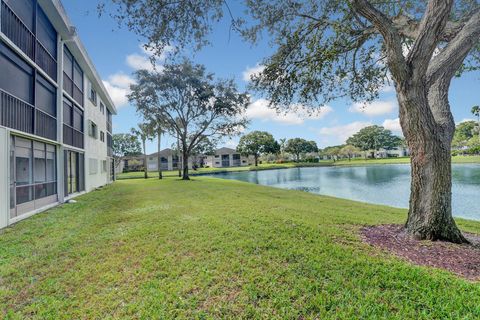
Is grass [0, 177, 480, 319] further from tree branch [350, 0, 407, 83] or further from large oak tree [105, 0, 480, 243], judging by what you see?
tree branch [350, 0, 407, 83]

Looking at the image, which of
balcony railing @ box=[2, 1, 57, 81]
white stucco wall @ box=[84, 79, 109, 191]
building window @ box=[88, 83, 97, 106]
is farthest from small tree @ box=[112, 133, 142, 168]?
balcony railing @ box=[2, 1, 57, 81]

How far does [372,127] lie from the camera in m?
83.9

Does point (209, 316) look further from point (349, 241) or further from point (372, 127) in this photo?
point (372, 127)

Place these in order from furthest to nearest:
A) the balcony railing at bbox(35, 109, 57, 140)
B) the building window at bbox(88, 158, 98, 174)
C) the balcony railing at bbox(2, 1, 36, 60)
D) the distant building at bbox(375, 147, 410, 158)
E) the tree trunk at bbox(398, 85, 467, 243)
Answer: the distant building at bbox(375, 147, 410, 158), the building window at bbox(88, 158, 98, 174), the balcony railing at bbox(35, 109, 57, 140), the balcony railing at bbox(2, 1, 36, 60), the tree trunk at bbox(398, 85, 467, 243)

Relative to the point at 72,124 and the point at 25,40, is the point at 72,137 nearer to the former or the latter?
the point at 72,124

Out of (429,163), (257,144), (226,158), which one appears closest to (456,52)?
(429,163)

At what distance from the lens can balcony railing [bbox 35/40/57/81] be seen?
9211 mm

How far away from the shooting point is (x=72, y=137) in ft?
41.8

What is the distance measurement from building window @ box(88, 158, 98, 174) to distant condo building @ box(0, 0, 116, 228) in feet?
3.30

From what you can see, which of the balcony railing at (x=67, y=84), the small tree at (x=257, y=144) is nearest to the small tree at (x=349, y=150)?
the small tree at (x=257, y=144)

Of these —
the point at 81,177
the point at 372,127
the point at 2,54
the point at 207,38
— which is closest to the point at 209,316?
the point at 207,38

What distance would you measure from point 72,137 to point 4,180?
681cm

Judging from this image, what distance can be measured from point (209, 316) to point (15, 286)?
296 cm

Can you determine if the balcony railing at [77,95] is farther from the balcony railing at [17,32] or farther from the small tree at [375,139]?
the small tree at [375,139]
